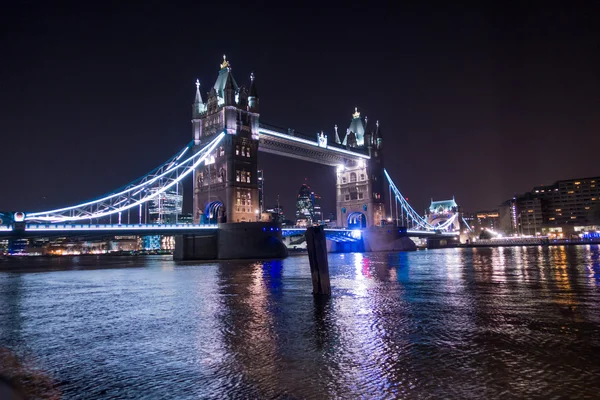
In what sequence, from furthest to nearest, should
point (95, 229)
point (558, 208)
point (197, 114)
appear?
1. point (558, 208)
2. point (197, 114)
3. point (95, 229)

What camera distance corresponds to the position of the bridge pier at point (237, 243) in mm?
55969

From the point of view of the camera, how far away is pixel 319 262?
1756 cm

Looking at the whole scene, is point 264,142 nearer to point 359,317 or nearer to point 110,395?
point 359,317

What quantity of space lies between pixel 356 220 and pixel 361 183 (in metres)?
9.23

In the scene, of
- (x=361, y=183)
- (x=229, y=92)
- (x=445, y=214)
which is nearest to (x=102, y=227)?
(x=229, y=92)

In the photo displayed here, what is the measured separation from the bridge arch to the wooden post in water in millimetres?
80392

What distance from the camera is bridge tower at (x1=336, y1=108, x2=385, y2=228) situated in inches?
3725

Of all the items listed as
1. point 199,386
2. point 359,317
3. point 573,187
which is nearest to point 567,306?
point 359,317

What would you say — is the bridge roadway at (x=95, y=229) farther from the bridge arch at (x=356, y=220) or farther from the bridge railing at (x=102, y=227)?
the bridge arch at (x=356, y=220)

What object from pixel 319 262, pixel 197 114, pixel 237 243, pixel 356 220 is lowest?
pixel 319 262

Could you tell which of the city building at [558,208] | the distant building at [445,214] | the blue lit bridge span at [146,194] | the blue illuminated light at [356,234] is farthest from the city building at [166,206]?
the city building at [558,208]

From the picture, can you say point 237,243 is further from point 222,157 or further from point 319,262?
point 319,262

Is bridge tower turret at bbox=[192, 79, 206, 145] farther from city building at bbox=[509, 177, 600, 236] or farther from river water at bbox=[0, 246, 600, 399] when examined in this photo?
city building at bbox=[509, 177, 600, 236]

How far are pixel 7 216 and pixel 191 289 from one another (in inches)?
1264
